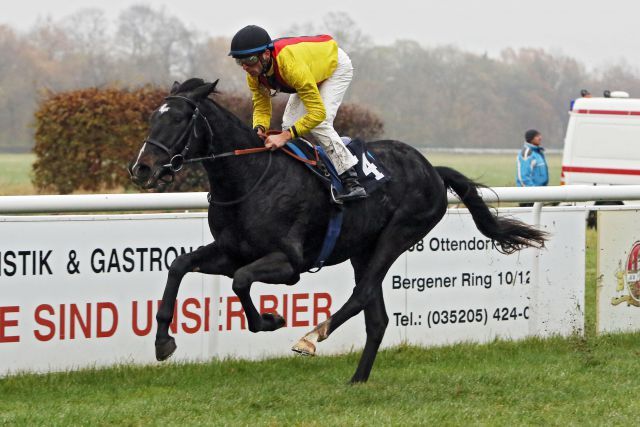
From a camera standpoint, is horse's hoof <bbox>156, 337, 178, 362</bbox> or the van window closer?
horse's hoof <bbox>156, 337, 178, 362</bbox>

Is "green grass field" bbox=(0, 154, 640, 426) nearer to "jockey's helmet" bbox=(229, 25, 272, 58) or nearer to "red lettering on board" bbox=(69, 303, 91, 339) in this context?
"red lettering on board" bbox=(69, 303, 91, 339)

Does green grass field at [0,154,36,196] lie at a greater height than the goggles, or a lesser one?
lesser

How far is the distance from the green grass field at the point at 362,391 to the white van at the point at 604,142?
32.0ft

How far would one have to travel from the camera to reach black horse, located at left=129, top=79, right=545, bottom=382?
5.15m

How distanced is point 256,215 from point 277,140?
16.2 inches

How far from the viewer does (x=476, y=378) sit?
614 centimetres

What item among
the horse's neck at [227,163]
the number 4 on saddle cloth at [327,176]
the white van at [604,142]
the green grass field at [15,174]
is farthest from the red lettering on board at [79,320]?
the green grass field at [15,174]

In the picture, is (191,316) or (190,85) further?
(191,316)

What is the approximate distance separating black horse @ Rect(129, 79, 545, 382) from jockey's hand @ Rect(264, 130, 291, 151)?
0.05 metres

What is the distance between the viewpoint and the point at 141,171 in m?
4.93

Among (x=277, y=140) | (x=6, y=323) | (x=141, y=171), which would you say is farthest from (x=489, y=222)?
(x=6, y=323)

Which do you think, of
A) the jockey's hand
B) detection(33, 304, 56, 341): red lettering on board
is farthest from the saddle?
detection(33, 304, 56, 341): red lettering on board

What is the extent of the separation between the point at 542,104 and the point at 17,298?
54625 mm

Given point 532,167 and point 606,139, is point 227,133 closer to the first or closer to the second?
point 532,167
